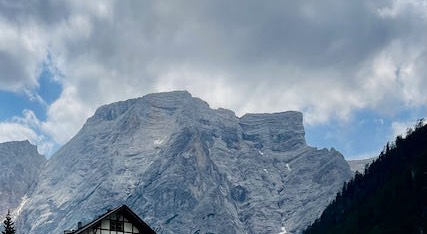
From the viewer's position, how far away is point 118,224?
7400 cm

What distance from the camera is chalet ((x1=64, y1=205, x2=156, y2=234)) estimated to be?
2842 inches

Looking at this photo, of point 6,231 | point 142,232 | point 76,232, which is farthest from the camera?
point 142,232

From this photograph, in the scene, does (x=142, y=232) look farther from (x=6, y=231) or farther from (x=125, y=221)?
(x=6, y=231)

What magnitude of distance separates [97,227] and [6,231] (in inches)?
415

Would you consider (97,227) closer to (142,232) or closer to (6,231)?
(142,232)

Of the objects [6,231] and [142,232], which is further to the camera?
[142,232]

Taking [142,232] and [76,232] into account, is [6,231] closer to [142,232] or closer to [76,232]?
[76,232]

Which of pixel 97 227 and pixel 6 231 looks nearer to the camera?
pixel 6 231

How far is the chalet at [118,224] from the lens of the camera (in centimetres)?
7219

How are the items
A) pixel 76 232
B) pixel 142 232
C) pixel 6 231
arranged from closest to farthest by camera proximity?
pixel 6 231 → pixel 76 232 → pixel 142 232

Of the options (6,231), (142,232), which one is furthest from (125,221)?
(6,231)

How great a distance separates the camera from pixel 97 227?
72.6m

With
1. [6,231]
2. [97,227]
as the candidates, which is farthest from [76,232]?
[6,231]

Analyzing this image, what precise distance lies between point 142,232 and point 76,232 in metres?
8.38
